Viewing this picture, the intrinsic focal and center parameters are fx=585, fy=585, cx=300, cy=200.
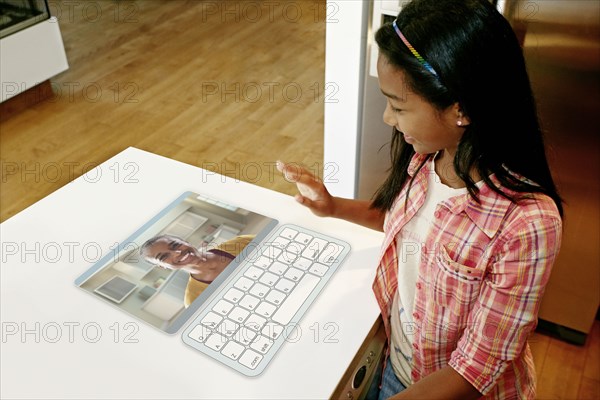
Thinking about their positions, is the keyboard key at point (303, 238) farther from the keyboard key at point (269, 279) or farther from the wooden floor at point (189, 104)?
the wooden floor at point (189, 104)

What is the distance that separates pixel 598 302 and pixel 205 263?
1.31 m

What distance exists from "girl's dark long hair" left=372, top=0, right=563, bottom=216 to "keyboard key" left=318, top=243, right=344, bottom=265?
30cm

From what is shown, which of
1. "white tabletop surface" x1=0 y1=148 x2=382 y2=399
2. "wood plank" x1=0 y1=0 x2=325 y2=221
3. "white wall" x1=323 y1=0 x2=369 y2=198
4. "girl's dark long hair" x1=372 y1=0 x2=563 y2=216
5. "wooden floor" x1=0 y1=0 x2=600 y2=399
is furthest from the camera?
"wood plank" x1=0 y1=0 x2=325 y2=221

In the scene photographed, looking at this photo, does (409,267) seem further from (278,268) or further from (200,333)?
(200,333)

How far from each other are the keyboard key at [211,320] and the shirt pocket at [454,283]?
362 mm

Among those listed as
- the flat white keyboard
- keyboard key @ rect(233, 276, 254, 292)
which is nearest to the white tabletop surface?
the flat white keyboard

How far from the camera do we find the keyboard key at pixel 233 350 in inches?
36.4

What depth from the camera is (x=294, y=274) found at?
1062 mm

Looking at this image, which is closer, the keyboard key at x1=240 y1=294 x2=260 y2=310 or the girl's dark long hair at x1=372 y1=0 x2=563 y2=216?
the girl's dark long hair at x1=372 y1=0 x2=563 y2=216

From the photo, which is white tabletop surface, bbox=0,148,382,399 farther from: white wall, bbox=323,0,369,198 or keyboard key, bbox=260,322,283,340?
white wall, bbox=323,0,369,198

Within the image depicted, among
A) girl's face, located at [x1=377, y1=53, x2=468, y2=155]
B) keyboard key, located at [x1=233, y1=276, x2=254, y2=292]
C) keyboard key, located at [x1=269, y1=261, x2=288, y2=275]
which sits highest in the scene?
girl's face, located at [x1=377, y1=53, x2=468, y2=155]

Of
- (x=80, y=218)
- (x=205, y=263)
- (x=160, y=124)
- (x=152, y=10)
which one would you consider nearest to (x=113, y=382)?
(x=205, y=263)

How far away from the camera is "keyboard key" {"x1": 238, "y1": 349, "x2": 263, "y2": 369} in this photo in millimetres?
910

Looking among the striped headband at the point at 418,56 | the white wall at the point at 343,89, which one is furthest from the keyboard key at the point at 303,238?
the white wall at the point at 343,89
